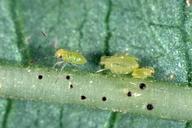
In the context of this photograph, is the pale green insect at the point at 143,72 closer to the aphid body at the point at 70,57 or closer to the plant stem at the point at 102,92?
the plant stem at the point at 102,92

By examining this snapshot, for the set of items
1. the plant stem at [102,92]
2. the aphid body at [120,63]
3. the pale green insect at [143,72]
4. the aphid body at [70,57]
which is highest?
the aphid body at [70,57]

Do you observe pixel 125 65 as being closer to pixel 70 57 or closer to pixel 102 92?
pixel 102 92

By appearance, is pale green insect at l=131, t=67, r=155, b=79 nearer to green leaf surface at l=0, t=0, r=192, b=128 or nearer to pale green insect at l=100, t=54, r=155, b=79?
pale green insect at l=100, t=54, r=155, b=79

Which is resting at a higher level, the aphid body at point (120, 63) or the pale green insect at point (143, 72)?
the aphid body at point (120, 63)

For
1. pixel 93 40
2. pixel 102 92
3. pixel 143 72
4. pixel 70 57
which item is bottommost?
pixel 102 92

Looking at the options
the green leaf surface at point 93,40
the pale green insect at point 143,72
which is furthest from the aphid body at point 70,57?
the pale green insect at point 143,72

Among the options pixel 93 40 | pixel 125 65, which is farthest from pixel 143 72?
pixel 93 40

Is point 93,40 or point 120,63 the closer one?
point 120,63

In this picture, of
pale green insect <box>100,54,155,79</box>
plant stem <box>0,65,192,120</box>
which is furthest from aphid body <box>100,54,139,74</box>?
plant stem <box>0,65,192,120</box>
